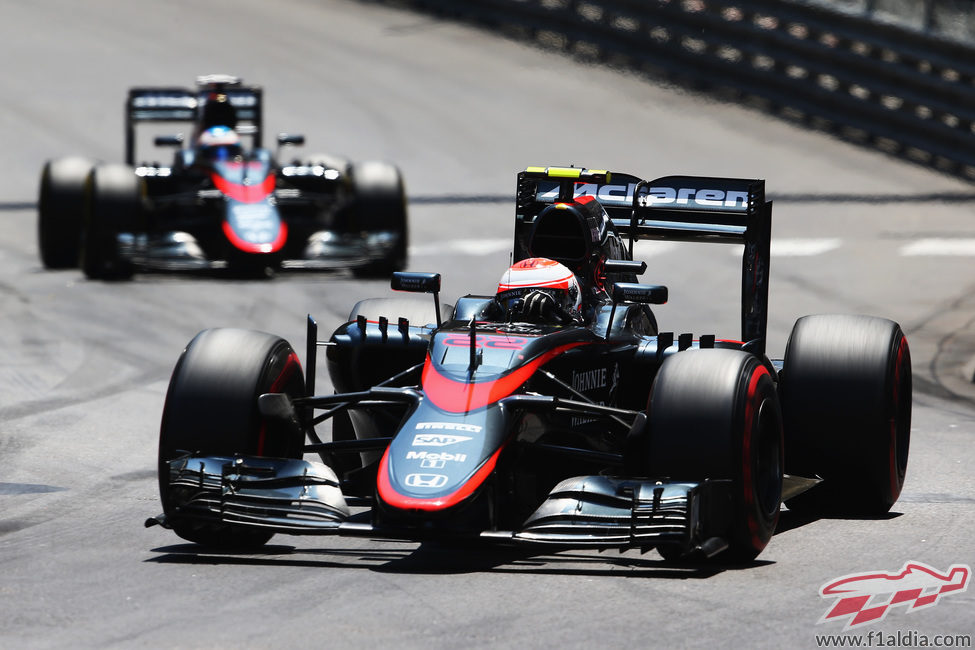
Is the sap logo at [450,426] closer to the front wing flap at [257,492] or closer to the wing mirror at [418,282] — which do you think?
the front wing flap at [257,492]

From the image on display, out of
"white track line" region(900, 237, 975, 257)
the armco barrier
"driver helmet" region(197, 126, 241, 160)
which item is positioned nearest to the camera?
"driver helmet" region(197, 126, 241, 160)

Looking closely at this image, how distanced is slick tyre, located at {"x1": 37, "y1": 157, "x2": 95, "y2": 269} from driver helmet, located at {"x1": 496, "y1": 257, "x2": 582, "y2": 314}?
10288 millimetres

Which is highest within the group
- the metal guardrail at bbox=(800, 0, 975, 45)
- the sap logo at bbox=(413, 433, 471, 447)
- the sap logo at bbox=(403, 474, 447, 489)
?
the metal guardrail at bbox=(800, 0, 975, 45)

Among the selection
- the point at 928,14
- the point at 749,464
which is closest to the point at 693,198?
the point at 749,464

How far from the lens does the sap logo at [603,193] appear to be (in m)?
10.9

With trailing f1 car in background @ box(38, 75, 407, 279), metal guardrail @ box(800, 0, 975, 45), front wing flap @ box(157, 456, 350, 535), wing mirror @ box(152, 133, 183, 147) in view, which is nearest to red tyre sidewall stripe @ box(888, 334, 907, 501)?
front wing flap @ box(157, 456, 350, 535)

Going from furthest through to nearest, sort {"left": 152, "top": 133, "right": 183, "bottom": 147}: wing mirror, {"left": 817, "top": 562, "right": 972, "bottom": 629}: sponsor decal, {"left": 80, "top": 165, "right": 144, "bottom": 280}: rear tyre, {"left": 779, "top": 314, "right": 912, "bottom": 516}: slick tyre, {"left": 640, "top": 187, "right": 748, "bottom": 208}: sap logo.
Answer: {"left": 152, "top": 133, "right": 183, "bottom": 147}: wing mirror
{"left": 80, "top": 165, "right": 144, "bottom": 280}: rear tyre
{"left": 640, "top": 187, "right": 748, "bottom": 208}: sap logo
{"left": 779, "top": 314, "right": 912, "bottom": 516}: slick tyre
{"left": 817, "top": 562, "right": 972, "bottom": 629}: sponsor decal

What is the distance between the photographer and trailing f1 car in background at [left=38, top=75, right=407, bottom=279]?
17.5 meters

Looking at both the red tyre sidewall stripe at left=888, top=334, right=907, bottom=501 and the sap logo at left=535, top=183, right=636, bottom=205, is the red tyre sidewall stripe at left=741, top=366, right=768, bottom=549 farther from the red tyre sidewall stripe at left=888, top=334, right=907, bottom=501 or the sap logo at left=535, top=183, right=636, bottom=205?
the sap logo at left=535, top=183, right=636, bottom=205

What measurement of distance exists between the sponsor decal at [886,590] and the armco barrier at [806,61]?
16737mm

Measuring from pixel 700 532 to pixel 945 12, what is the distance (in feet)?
58.4

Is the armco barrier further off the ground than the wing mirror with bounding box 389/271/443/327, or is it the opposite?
the armco barrier

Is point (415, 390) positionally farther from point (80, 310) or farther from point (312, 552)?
point (80, 310)

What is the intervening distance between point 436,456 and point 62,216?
11.7m
